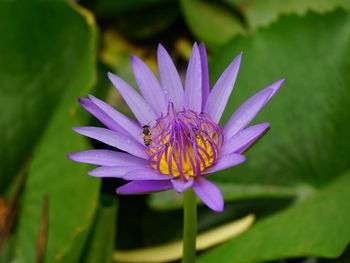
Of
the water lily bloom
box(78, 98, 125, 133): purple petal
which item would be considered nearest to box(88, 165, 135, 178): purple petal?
the water lily bloom

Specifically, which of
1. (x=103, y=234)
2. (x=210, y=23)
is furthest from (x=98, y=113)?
(x=210, y=23)

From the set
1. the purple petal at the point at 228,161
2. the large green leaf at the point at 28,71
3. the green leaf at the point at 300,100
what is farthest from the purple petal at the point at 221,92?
the large green leaf at the point at 28,71

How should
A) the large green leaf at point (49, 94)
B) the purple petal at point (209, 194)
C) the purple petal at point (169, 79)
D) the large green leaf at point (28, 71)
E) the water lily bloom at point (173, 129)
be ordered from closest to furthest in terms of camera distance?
the purple petal at point (209, 194) < the water lily bloom at point (173, 129) < the purple petal at point (169, 79) < the large green leaf at point (49, 94) < the large green leaf at point (28, 71)

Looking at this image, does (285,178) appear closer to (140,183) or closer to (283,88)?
(283,88)

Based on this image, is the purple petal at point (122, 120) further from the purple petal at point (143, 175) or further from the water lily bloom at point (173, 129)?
the purple petal at point (143, 175)

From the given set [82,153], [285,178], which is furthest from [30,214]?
[285,178]

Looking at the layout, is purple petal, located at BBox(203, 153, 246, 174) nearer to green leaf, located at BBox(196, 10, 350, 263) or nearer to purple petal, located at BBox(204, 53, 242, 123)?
purple petal, located at BBox(204, 53, 242, 123)
